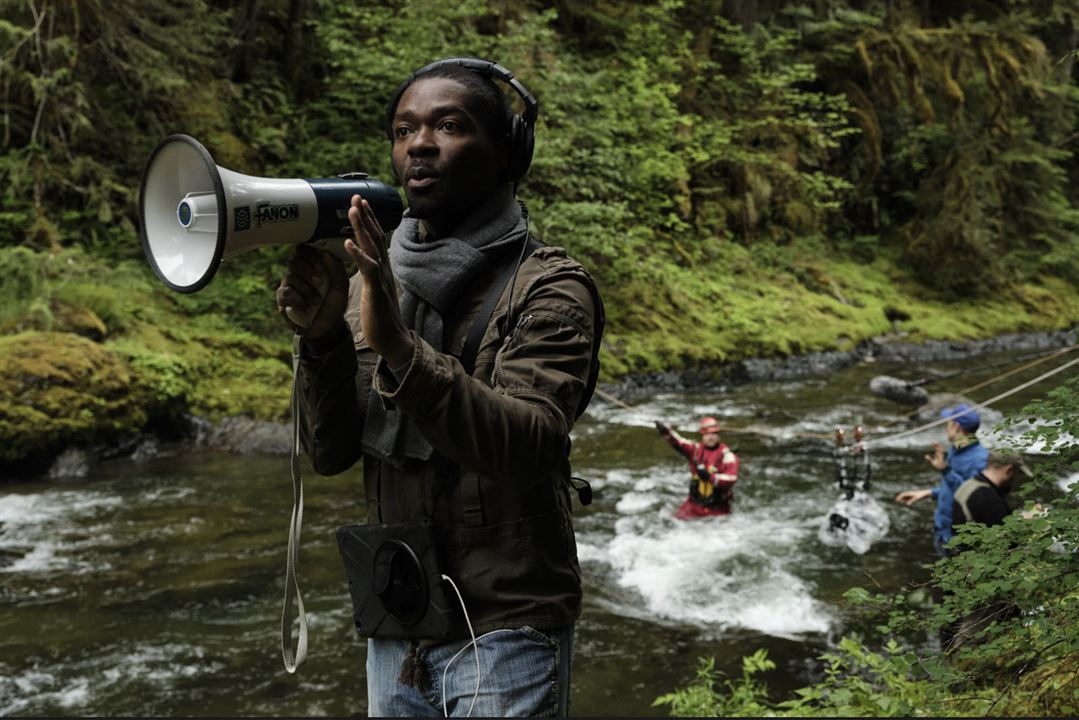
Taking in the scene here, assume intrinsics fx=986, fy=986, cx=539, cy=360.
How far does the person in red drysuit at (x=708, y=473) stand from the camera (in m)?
9.95

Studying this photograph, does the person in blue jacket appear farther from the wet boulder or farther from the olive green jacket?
the wet boulder

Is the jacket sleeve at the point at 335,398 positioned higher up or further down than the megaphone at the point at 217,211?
further down

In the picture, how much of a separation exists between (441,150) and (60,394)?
34.4ft

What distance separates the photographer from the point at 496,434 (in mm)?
1805

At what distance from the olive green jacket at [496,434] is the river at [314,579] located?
11.8ft

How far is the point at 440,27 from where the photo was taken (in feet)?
53.2

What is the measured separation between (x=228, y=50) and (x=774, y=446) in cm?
1182

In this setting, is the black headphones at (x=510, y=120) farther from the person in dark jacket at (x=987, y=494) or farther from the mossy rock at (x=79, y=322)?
the mossy rock at (x=79, y=322)

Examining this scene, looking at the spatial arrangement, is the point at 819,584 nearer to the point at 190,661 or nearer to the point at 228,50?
the point at 190,661

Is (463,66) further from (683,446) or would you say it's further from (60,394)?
(60,394)

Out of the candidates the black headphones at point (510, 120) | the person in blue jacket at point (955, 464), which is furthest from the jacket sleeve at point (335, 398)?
the person in blue jacket at point (955, 464)

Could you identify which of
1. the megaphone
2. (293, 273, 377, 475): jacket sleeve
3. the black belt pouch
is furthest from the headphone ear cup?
the black belt pouch

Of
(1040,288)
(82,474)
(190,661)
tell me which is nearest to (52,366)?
(82,474)

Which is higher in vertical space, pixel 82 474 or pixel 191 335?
pixel 191 335
